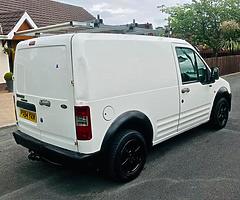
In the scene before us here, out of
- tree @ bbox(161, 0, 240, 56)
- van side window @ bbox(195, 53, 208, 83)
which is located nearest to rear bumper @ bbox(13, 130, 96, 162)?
van side window @ bbox(195, 53, 208, 83)

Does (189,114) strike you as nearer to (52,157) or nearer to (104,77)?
(104,77)

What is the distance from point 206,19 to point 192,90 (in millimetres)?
13803

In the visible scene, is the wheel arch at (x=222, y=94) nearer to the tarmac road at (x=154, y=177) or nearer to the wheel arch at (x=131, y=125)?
the tarmac road at (x=154, y=177)

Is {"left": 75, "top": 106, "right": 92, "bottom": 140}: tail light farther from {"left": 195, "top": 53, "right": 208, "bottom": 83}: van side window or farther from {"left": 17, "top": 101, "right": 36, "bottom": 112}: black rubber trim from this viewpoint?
{"left": 195, "top": 53, "right": 208, "bottom": 83}: van side window

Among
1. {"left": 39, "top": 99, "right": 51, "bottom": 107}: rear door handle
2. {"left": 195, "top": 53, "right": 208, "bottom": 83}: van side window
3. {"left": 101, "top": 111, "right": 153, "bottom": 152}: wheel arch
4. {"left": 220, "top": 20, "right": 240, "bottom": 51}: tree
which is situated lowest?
A: {"left": 101, "top": 111, "right": 153, "bottom": 152}: wheel arch

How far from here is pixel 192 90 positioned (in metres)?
4.79

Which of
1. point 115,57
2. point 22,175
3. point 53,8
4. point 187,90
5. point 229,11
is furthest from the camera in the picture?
point 53,8

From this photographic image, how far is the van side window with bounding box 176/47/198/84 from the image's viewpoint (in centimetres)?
459

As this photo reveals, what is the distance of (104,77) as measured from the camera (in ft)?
10.8

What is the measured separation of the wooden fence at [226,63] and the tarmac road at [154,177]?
1180 cm

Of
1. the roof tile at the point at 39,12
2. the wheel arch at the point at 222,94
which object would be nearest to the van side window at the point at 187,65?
the wheel arch at the point at 222,94

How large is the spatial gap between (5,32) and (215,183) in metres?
11.9

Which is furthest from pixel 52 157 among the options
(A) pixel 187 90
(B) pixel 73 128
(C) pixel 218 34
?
(C) pixel 218 34

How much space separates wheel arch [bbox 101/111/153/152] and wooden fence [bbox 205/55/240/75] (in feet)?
41.8
